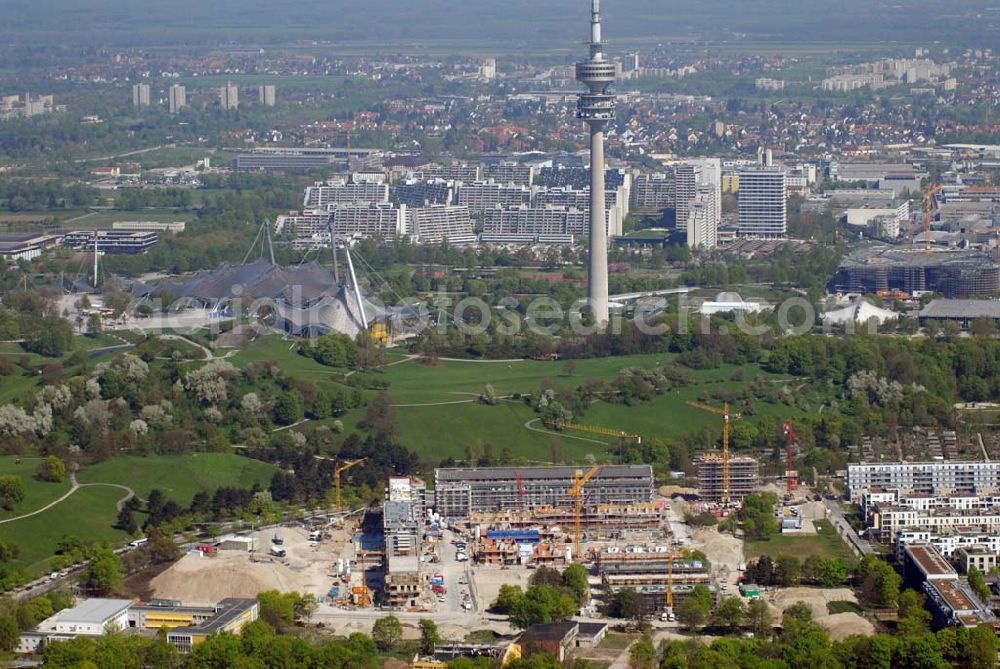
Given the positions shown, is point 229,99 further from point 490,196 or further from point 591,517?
point 591,517

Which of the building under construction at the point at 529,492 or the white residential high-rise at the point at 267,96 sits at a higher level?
the white residential high-rise at the point at 267,96

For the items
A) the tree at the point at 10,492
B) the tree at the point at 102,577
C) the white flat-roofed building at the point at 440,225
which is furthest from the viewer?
the white flat-roofed building at the point at 440,225

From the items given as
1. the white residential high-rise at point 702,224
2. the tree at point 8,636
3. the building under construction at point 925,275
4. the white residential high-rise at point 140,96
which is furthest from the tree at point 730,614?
the white residential high-rise at point 140,96

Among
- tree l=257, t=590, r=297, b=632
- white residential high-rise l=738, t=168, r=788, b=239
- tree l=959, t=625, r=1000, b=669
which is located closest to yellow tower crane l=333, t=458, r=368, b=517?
tree l=257, t=590, r=297, b=632

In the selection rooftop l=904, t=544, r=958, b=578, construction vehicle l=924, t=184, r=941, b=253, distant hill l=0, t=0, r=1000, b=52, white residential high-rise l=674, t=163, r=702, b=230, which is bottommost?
rooftop l=904, t=544, r=958, b=578

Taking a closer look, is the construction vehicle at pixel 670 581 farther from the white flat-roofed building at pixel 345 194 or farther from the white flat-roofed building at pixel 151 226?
the white flat-roofed building at pixel 345 194

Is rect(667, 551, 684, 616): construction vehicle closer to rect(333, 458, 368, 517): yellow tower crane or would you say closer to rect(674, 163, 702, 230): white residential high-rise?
rect(333, 458, 368, 517): yellow tower crane

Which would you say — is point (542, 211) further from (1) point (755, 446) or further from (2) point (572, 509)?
(2) point (572, 509)
